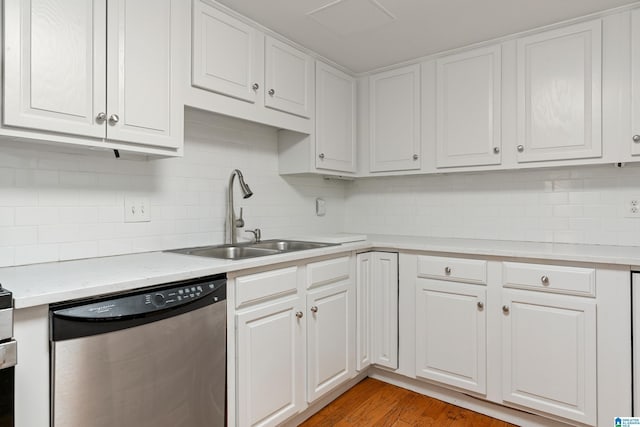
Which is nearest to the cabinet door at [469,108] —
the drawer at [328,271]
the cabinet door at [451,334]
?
the cabinet door at [451,334]

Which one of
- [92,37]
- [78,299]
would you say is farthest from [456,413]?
[92,37]

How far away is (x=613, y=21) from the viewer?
6.54 feet

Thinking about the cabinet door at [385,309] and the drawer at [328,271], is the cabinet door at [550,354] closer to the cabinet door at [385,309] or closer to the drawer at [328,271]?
the cabinet door at [385,309]

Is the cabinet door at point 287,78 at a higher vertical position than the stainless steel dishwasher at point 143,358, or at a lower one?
higher

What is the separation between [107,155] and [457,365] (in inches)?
83.1

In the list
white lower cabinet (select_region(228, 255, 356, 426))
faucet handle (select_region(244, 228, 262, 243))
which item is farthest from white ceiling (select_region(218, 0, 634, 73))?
white lower cabinet (select_region(228, 255, 356, 426))

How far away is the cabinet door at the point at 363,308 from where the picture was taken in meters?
2.38

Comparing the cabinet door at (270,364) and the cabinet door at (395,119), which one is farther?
the cabinet door at (395,119)

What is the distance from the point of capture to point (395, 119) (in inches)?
108

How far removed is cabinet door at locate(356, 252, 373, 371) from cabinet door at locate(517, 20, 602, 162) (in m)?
1.11

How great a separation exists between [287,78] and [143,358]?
169cm

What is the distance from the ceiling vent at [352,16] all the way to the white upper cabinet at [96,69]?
74 cm

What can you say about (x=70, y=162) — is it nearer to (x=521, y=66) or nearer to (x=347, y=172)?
(x=347, y=172)

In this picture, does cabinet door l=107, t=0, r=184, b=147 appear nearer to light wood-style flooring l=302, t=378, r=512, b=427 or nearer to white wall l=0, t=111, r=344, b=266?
white wall l=0, t=111, r=344, b=266
